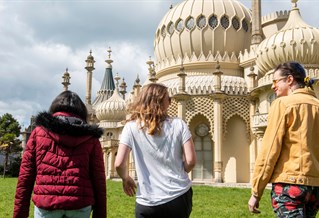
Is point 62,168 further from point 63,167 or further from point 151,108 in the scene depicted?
point 151,108

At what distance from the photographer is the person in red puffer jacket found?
310cm

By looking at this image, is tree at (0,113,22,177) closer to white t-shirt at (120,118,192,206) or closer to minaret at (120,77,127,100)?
minaret at (120,77,127,100)

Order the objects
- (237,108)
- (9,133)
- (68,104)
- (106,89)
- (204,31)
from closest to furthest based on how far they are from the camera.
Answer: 1. (68,104)
2. (237,108)
3. (204,31)
4. (9,133)
5. (106,89)

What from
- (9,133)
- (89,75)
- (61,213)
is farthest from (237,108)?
(9,133)

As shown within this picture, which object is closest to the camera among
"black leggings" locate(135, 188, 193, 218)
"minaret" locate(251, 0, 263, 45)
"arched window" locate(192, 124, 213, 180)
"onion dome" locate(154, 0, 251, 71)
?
"black leggings" locate(135, 188, 193, 218)

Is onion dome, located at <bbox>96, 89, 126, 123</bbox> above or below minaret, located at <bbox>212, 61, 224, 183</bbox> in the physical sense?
above

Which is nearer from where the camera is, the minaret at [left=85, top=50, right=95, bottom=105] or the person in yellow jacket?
the person in yellow jacket

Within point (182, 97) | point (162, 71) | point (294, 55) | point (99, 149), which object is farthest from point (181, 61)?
point (99, 149)

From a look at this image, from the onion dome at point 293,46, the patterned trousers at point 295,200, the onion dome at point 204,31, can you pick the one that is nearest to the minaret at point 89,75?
the onion dome at point 204,31

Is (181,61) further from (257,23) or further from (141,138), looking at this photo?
(141,138)

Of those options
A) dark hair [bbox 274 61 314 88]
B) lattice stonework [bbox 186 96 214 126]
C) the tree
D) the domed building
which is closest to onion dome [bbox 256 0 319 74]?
the domed building

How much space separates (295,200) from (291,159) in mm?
316

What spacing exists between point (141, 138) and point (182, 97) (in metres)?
18.6

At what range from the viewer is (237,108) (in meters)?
21.7
